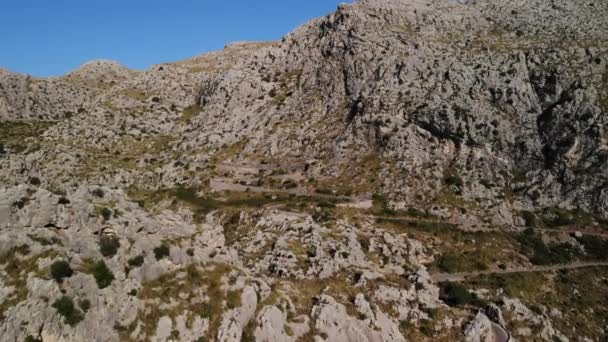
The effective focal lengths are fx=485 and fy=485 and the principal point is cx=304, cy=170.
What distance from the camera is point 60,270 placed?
37.8 metres

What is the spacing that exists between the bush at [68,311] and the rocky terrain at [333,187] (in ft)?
0.44

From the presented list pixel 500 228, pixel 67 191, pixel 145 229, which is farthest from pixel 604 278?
pixel 67 191

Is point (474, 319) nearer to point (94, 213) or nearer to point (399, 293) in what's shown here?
point (399, 293)

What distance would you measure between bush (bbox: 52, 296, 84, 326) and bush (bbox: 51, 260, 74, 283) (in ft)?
6.56

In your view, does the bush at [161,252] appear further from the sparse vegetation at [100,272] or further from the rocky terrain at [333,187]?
the sparse vegetation at [100,272]

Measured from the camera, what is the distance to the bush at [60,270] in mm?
37438

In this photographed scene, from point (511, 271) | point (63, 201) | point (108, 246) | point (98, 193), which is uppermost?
point (98, 193)

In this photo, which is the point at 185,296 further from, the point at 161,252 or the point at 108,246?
the point at 108,246

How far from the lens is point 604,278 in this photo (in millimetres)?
91625

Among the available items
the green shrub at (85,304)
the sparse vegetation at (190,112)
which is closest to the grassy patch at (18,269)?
the green shrub at (85,304)

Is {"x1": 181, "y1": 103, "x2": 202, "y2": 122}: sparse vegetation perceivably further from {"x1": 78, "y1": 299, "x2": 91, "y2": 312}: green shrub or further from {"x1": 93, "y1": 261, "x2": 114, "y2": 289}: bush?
{"x1": 78, "y1": 299, "x2": 91, "y2": 312}: green shrub

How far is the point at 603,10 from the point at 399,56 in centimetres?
6466

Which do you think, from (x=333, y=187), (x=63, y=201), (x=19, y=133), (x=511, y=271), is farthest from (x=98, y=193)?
(x=19, y=133)

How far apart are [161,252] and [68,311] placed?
10.7 metres
